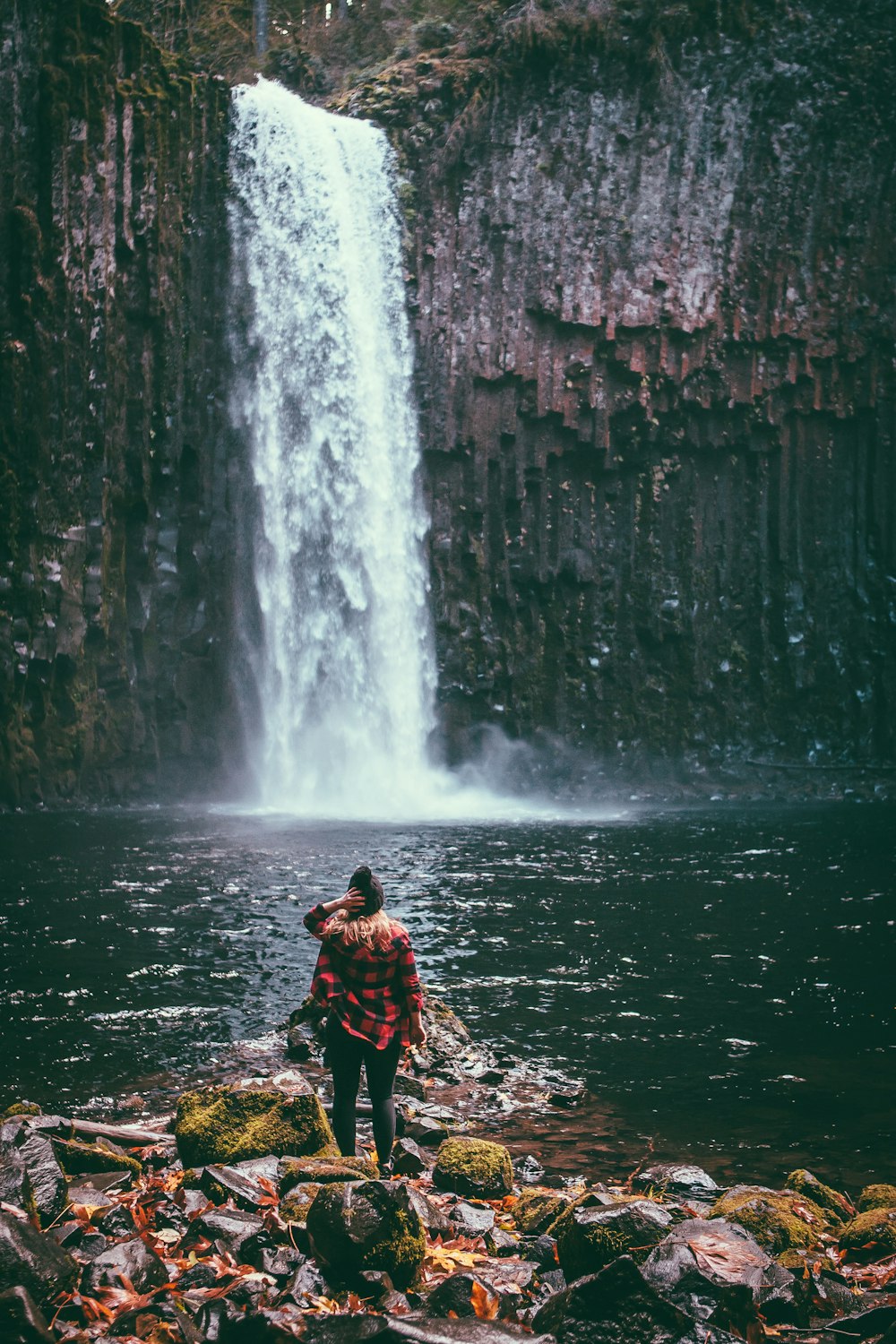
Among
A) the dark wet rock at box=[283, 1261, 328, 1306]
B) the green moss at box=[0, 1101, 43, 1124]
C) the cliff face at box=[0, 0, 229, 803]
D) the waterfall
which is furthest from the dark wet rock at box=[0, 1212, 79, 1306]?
the waterfall

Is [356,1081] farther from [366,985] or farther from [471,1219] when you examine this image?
[471,1219]

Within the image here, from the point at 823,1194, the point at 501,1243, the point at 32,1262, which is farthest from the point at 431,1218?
the point at 823,1194

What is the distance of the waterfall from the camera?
1185 inches

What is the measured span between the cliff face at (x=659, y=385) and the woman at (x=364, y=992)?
26.5 metres

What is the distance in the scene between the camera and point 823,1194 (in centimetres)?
612

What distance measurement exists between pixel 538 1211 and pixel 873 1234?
5.09 feet

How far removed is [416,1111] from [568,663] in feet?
88.0

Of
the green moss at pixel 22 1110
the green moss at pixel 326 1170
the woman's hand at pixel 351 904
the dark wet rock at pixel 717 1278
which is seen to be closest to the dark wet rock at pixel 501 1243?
the green moss at pixel 326 1170

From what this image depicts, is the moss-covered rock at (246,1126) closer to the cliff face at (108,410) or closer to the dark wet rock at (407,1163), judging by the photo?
the dark wet rock at (407,1163)

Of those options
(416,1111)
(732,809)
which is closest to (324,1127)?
(416,1111)

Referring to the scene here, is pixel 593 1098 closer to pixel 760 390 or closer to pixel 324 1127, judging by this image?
pixel 324 1127

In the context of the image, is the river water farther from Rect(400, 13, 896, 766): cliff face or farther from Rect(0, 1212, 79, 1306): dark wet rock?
Rect(400, 13, 896, 766): cliff face

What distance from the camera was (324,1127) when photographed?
21.0 ft

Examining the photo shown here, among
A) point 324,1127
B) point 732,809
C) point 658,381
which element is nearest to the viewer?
point 324,1127
